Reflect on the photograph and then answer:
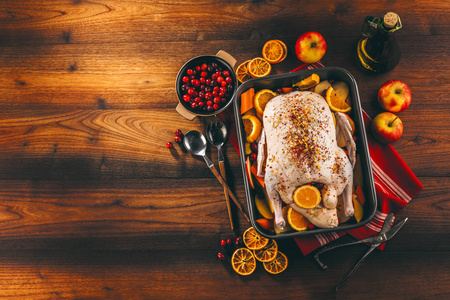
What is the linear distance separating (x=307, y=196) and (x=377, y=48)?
0.96 m

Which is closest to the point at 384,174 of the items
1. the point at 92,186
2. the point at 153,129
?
the point at 153,129

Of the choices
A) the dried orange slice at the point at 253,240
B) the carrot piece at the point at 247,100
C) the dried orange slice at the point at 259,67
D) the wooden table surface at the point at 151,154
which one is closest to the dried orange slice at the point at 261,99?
the carrot piece at the point at 247,100

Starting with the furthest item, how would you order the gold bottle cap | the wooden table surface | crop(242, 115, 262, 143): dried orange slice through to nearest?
1. the wooden table surface
2. crop(242, 115, 262, 143): dried orange slice
3. the gold bottle cap

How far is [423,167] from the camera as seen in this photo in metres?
1.90

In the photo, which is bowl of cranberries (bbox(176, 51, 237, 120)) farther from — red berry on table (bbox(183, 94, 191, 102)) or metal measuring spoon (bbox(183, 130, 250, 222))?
metal measuring spoon (bbox(183, 130, 250, 222))

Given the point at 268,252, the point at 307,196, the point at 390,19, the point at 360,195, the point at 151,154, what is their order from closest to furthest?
the point at 390,19, the point at 307,196, the point at 360,195, the point at 268,252, the point at 151,154

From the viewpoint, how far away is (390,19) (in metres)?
1.51

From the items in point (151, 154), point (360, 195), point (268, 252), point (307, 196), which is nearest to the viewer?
point (307, 196)

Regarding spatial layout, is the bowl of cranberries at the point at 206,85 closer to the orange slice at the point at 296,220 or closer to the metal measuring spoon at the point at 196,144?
the metal measuring spoon at the point at 196,144

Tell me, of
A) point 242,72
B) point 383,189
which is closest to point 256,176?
point 242,72

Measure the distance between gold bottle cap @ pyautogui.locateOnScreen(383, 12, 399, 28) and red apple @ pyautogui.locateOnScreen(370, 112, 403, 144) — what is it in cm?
52

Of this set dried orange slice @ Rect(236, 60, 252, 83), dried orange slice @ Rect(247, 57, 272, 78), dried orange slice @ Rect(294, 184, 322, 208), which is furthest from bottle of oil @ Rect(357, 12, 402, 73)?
dried orange slice @ Rect(294, 184, 322, 208)

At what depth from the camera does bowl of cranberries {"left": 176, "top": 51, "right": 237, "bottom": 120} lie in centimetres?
184

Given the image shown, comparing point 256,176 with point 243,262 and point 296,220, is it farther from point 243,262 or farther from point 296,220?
point 243,262
